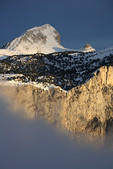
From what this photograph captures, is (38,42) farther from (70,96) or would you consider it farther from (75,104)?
(75,104)

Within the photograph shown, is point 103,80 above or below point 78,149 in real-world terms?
above

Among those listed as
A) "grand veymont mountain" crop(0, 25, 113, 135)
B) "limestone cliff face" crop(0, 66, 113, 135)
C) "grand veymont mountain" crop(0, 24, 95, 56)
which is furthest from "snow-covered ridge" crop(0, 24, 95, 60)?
"limestone cliff face" crop(0, 66, 113, 135)

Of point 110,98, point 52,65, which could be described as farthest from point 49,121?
point 52,65

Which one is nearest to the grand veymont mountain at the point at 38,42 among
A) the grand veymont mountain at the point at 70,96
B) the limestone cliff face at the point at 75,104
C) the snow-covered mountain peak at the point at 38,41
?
the snow-covered mountain peak at the point at 38,41

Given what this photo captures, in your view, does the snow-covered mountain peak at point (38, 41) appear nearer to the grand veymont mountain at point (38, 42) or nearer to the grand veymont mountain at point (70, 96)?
the grand veymont mountain at point (38, 42)

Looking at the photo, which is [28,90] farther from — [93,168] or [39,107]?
[93,168]
